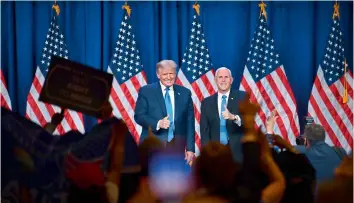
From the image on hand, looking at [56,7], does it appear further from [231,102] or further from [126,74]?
[231,102]

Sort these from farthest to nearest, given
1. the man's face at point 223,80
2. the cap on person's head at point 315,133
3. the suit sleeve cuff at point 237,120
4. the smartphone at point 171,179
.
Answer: the man's face at point 223,80, the suit sleeve cuff at point 237,120, the cap on person's head at point 315,133, the smartphone at point 171,179

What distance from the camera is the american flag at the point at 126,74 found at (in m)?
6.27

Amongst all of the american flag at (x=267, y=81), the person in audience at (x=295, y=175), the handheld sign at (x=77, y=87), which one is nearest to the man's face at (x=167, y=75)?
the american flag at (x=267, y=81)

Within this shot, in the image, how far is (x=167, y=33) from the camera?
6.73 meters

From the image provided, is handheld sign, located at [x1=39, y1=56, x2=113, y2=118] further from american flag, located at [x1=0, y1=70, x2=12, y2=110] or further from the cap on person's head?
american flag, located at [x1=0, y1=70, x2=12, y2=110]

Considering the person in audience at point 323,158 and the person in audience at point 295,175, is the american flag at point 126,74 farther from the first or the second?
the person in audience at point 295,175

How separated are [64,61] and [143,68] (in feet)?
18.5

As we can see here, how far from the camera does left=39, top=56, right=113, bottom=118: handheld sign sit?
3.57 ft

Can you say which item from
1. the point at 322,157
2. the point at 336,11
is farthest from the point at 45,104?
the point at 322,157

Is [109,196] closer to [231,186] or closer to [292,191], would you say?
[231,186]

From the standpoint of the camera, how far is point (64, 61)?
111 centimetres

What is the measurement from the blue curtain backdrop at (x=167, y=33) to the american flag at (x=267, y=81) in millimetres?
374

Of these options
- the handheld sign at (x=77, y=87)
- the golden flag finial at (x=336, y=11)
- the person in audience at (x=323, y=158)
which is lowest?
the person in audience at (x=323, y=158)

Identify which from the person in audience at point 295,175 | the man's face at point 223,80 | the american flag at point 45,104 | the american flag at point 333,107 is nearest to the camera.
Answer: the person in audience at point 295,175
